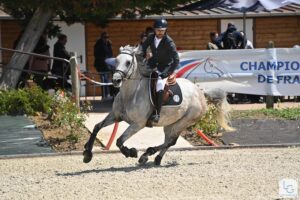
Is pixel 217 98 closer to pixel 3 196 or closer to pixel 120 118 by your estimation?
pixel 120 118

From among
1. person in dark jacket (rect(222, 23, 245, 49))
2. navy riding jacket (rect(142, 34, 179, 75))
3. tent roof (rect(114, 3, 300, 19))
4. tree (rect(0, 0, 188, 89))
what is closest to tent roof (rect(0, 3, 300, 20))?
tent roof (rect(114, 3, 300, 19))

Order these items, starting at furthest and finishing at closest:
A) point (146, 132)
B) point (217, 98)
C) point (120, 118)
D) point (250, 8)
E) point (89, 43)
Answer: point (89, 43) < point (250, 8) < point (146, 132) < point (217, 98) < point (120, 118)

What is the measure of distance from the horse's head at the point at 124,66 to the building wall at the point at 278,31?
15708mm

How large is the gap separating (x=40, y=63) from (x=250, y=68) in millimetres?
5837

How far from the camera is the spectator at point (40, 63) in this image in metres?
21.3

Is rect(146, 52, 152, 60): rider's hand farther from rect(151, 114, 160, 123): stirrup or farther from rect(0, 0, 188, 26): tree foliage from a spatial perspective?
rect(0, 0, 188, 26): tree foliage

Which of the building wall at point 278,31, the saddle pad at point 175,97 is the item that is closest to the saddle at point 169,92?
the saddle pad at point 175,97

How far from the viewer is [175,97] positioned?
12.5m

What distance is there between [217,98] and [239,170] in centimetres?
258

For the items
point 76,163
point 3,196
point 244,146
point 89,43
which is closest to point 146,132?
point 244,146

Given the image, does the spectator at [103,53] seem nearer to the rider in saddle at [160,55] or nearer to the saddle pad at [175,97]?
the saddle pad at [175,97]

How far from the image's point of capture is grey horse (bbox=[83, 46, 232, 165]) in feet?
38.7

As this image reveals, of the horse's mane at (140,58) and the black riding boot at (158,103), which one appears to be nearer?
the horse's mane at (140,58)

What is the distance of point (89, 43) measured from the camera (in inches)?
1019
